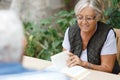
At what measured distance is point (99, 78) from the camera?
8.27ft

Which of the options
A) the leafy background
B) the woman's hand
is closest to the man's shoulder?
the woman's hand

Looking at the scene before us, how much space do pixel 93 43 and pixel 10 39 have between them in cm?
171

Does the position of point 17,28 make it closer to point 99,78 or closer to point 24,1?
point 99,78

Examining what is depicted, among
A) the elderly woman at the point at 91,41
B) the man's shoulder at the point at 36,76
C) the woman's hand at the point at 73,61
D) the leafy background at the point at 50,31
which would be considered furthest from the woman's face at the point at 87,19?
the man's shoulder at the point at 36,76

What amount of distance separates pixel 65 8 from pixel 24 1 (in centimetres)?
65

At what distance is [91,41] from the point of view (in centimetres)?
304

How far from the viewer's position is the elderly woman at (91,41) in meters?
2.92

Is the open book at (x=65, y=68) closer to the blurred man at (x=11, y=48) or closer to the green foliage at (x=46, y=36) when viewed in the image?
the blurred man at (x=11, y=48)

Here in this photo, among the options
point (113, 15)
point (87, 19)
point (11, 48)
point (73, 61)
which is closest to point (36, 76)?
point (11, 48)

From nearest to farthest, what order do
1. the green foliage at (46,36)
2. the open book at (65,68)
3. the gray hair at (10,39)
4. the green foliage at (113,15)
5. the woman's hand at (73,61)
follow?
the gray hair at (10,39)
the open book at (65,68)
the woman's hand at (73,61)
the green foliage at (113,15)
the green foliage at (46,36)

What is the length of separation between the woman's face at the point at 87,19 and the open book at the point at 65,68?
0.38 metres

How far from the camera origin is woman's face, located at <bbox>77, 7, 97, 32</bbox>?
2.93 m

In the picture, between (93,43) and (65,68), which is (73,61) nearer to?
(65,68)

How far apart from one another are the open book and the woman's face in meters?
0.38
